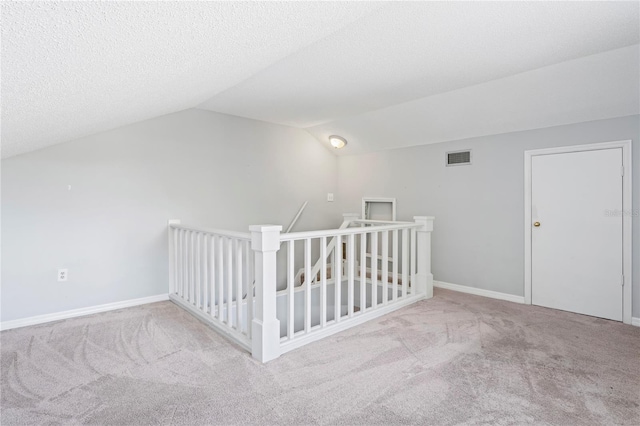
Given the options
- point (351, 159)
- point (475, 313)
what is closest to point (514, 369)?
point (475, 313)

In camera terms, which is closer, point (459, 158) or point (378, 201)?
point (459, 158)

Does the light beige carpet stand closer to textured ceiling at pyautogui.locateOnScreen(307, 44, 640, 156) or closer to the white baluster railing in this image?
the white baluster railing

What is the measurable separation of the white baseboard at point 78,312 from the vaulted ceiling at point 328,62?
1454mm

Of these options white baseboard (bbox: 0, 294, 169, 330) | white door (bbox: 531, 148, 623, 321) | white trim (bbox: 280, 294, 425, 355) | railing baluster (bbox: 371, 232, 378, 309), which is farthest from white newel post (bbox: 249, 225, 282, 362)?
white door (bbox: 531, 148, 623, 321)

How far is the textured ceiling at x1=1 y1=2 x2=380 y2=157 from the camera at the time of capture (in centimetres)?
81

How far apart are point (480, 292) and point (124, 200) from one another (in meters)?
3.81

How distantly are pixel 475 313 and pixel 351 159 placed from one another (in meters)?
2.71

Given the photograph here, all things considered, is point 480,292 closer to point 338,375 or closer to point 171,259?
point 338,375

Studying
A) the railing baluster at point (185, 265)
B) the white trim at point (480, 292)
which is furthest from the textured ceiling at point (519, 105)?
the railing baluster at point (185, 265)

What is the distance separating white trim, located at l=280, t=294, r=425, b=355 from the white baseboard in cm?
183

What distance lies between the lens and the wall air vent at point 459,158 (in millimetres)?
3698

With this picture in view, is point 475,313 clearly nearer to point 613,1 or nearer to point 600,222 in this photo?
point 600,222

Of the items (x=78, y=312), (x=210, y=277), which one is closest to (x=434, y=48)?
(x=210, y=277)

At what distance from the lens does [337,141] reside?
15.1ft
